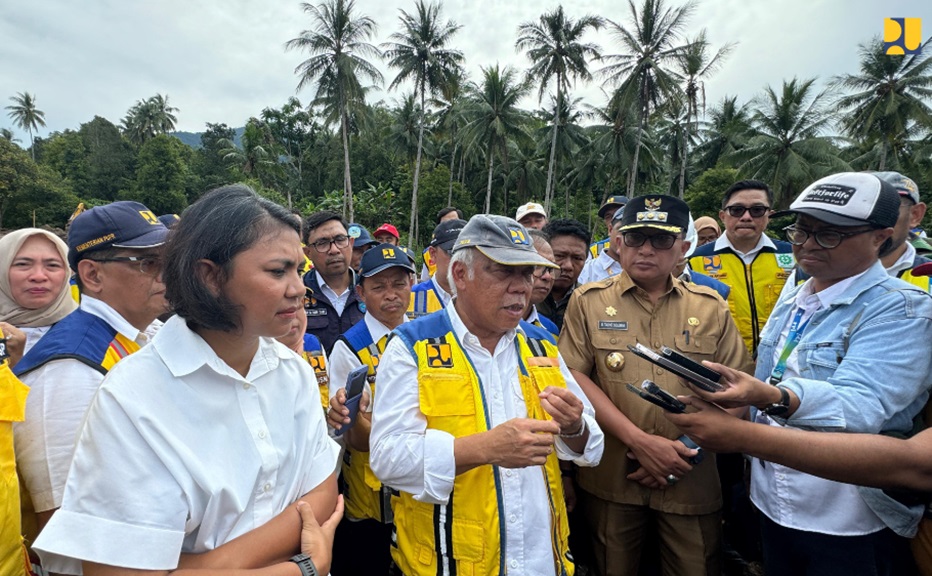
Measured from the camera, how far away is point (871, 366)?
74.6 inches

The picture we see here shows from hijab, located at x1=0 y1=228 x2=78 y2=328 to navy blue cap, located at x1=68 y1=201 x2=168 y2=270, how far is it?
0.97 m

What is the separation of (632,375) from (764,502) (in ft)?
2.92

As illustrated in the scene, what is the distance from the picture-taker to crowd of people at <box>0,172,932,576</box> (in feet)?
4.48

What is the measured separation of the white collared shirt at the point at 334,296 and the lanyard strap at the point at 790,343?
11.2 ft

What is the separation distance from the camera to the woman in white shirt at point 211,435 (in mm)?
1215

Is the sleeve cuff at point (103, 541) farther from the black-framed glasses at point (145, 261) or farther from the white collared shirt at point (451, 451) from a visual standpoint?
the black-framed glasses at point (145, 261)

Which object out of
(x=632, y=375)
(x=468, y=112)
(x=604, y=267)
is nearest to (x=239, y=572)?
(x=632, y=375)

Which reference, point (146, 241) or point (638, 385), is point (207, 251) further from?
point (638, 385)

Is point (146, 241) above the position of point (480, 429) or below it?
above

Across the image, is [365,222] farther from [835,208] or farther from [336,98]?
[835,208]

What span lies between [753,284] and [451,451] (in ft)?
12.4

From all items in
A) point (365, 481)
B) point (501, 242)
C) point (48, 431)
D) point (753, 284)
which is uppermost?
point (501, 242)

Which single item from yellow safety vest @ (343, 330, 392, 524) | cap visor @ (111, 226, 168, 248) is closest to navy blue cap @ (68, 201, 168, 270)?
cap visor @ (111, 226, 168, 248)

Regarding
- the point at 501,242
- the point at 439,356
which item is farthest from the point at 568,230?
the point at 439,356
